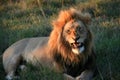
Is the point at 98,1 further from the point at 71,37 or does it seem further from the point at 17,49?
the point at 71,37

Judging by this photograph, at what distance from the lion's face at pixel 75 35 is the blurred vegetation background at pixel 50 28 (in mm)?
376

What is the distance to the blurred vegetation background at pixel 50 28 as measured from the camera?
657cm

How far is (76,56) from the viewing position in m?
6.30

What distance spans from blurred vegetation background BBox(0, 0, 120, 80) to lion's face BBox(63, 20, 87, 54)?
38cm

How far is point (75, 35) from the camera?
238 inches

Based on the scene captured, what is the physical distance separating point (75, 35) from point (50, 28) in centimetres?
274

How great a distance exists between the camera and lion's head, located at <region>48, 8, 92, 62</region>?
610 cm

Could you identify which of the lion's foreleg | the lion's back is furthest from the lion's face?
the lion's back

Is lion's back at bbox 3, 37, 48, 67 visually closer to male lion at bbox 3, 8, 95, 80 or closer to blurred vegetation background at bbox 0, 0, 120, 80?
blurred vegetation background at bbox 0, 0, 120, 80

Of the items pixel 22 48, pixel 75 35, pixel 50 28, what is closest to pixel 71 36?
pixel 75 35

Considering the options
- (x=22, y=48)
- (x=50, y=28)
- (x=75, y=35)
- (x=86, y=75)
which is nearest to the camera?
(x=75, y=35)

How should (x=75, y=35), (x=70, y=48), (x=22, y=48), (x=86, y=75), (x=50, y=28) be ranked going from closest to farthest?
(x=75, y=35) → (x=70, y=48) → (x=86, y=75) → (x=22, y=48) → (x=50, y=28)

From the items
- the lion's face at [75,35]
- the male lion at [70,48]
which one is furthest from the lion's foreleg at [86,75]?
the lion's face at [75,35]

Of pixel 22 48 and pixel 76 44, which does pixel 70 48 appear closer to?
pixel 76 44
